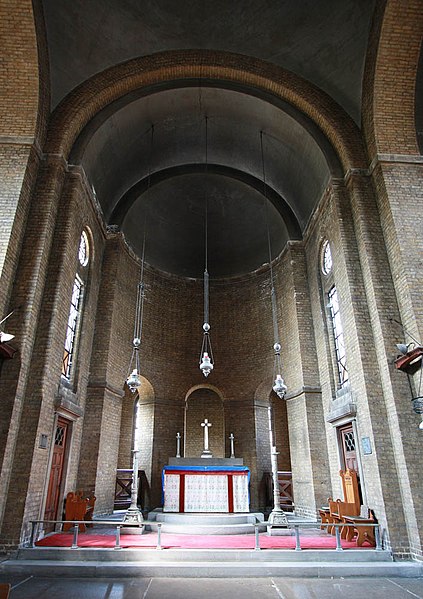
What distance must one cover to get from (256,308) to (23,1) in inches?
472

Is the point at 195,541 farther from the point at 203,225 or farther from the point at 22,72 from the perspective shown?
the point at 203,225

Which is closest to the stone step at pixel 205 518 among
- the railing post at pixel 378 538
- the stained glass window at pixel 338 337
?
the railing post at pixel 378 538

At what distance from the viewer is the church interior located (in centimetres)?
903

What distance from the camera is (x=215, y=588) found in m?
6.43

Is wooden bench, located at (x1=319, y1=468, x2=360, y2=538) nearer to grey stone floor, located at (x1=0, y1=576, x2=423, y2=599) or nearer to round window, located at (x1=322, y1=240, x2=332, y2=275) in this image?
grey stone floor, located at (x1=0, y1=576, x2=423, y2=599)

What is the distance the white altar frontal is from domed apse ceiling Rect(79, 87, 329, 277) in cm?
827

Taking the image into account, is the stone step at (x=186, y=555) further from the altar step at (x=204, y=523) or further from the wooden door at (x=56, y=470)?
the wooden door at (x=56, y=470)

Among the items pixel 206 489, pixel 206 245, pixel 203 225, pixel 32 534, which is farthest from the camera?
pixel 203 225

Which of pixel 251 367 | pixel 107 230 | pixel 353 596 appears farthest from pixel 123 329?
pixel 353 596

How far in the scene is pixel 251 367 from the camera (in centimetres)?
1631

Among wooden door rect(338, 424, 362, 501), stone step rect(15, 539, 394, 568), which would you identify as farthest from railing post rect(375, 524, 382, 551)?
wooden door rect(338, 424, 362, 501)

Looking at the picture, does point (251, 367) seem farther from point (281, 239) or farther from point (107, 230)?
point (107, 230)

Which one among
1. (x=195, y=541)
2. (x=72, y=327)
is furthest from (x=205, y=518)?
(x=72, y=327)

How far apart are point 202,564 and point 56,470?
15.2 ft
